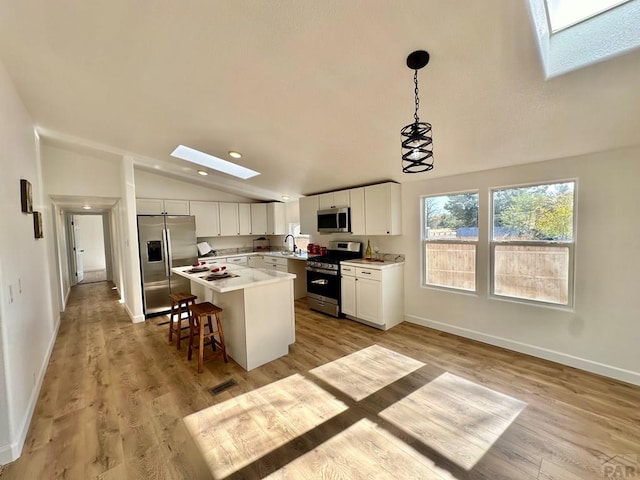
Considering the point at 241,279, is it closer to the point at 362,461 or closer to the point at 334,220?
the point at 362,461

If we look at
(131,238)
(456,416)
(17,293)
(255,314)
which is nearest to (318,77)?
(255,314)

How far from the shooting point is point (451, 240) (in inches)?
145

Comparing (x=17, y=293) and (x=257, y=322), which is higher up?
(x=17, y=293)

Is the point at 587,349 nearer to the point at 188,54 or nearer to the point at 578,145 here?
the point at 578,145

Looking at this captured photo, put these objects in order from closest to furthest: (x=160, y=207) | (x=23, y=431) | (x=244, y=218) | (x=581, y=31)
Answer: (x=581, y=31) < (x=23, y=431) < (x=160, y=207) < (x=244, y=218)

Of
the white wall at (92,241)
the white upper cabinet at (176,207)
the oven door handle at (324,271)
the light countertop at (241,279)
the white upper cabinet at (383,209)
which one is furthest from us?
the white wall at (92,241)

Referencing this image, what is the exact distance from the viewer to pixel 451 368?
284cm

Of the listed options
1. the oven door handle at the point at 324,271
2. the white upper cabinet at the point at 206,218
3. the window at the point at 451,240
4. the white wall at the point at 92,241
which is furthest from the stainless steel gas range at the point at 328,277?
the white wall at the point at 92,241

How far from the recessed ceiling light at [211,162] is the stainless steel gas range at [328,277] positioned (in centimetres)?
187

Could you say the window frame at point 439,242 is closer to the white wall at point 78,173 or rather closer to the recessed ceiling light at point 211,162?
the recessed ceiling light at point 211,162

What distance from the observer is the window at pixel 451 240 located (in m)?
3.51

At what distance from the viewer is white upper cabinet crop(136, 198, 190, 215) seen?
512 cm

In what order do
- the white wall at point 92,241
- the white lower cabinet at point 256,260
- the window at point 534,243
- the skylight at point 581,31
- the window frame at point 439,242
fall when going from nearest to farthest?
the skylight at point 581,31 < the window at point 534,243 < the window frame at point 439,242 < the white lower cabinet at point 256,260 < the white wall at point 92,241

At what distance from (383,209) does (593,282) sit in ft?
7.77
